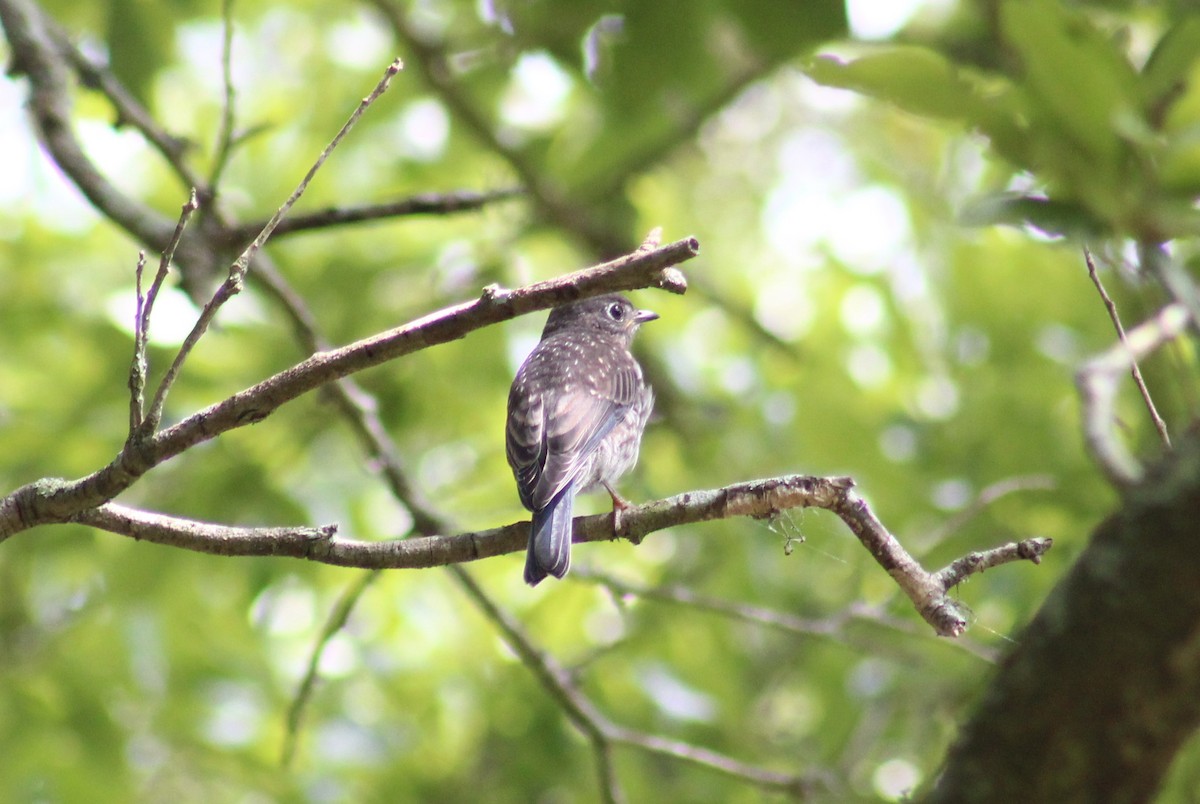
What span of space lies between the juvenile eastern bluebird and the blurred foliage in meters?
0.42

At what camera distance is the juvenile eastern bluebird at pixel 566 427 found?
3.81 m

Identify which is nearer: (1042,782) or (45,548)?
(1042,782)

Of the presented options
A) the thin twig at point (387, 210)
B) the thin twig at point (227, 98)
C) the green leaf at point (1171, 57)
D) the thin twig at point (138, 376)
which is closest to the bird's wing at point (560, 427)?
the thin twig at point (387, 210)

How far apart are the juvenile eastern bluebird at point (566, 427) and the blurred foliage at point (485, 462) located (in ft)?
1.39

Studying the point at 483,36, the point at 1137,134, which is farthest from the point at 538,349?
the point at 1137,134

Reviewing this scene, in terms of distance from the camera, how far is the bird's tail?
365cm

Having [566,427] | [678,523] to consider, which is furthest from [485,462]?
[678,523]

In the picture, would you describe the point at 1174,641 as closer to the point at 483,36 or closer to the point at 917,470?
the point at 917,470

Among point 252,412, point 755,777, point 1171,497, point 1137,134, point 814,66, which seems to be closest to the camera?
point 1171,497

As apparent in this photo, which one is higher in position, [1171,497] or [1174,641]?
[1171,497]

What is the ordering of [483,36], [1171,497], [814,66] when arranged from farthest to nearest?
[483,36]
[814,66]
[1171,497]

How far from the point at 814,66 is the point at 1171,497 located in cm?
84

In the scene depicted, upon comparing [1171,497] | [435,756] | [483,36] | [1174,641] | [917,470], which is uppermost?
[1171,497]

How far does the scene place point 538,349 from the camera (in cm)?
549
